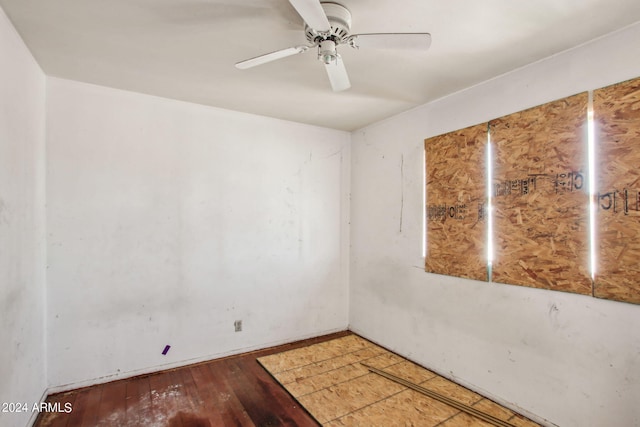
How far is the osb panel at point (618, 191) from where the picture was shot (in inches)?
73.7

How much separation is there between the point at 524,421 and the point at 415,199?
2.01 metres

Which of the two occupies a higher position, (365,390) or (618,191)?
(618,191)

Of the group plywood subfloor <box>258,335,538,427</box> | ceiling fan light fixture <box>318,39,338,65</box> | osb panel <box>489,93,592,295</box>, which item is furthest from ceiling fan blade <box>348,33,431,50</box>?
plywood subfloor <box>258,335,538,427</box>

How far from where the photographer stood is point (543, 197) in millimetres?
2295

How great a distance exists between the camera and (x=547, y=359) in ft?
7.39

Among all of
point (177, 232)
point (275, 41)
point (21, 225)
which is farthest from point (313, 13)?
point (177, 232)

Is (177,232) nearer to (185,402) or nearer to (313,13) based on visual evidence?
(185,402)

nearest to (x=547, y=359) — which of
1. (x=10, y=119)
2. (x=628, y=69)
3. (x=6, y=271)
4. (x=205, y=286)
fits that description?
(x=628, y=69)

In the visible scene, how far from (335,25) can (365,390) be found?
8.97 ft

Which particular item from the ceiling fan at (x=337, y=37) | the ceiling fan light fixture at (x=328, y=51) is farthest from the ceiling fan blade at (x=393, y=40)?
the ceiling fan light fixture at (x=328, y=51)

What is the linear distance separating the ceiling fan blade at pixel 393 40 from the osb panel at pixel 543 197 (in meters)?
1.21

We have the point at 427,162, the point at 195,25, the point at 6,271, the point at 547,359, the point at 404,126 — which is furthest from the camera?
the point at 404,126

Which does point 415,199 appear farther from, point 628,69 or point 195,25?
point 195,25

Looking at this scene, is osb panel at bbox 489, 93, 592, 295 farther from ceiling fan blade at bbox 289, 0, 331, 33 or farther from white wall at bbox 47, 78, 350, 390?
white wall at bbox 47, 78, 350, 390
